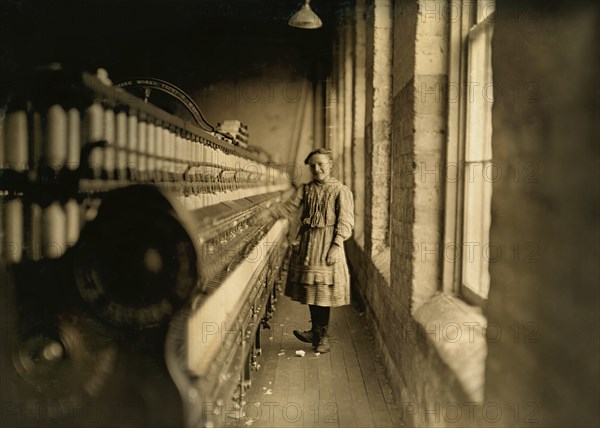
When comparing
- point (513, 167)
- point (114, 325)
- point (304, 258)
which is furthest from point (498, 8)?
point (304, 258)

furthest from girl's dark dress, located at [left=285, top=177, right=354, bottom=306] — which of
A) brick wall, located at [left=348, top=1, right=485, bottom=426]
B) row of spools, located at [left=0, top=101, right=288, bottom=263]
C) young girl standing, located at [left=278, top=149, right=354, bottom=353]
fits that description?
row of spools, located at [left=0, top=101, right=288, bottom=263]

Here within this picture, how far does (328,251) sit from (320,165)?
69 cm

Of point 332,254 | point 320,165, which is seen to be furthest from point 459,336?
point 320,165

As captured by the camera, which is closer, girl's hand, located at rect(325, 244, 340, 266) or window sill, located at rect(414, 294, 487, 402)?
window sill, located at rect(414, 294, 487, 402)

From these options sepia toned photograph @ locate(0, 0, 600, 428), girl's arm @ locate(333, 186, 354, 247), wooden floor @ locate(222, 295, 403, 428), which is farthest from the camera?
girl's arm @ locate(333, 186, 354, 247)

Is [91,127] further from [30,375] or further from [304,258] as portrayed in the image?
[304,258]

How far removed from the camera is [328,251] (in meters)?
4.00

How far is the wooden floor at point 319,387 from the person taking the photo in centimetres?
298

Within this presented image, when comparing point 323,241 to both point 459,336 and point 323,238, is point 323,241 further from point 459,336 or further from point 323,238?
point 459,336

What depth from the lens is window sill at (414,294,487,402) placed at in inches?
76.7

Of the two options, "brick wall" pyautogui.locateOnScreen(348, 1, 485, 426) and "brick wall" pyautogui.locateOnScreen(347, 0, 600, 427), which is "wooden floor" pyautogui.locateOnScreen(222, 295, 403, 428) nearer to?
"brick wall" pyautogui.locateOnScreen(348, 1, 485, 426)

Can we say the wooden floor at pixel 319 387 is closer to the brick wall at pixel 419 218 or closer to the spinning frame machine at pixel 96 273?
the brick wall at pixel 419 218

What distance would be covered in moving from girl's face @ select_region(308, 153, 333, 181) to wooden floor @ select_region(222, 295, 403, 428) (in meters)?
1.46

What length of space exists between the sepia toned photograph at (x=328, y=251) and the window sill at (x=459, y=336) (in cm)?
1
